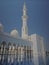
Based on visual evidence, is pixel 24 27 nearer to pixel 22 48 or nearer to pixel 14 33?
pixel 14 33

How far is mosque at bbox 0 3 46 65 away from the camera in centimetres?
213

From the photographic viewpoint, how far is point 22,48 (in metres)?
2.32

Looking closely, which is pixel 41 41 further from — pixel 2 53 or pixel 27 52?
pixel 2 53

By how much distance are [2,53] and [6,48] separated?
0.31 ft

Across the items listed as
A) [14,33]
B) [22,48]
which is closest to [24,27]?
[14,33]

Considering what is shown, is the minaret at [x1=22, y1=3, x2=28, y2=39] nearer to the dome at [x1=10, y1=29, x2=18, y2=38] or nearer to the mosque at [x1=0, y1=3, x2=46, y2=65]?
the mosque at [x1=0, y1=3, x2=46, y2=65]

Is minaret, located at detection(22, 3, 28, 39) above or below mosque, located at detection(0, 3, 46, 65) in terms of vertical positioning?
above

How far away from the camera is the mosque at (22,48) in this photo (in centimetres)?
213

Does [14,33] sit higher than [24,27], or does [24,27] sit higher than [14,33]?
[24,27]

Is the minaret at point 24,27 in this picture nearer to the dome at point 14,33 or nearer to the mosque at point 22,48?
the mosque at point 22,48

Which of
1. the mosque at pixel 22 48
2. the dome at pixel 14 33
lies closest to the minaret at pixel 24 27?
the mosque at pixel 22 48

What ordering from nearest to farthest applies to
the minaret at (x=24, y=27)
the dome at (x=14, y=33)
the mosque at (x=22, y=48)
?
the mosque at (x=22, y=48)
the dome at (x=14, y=33)
the minaret at (x=24, y=27)

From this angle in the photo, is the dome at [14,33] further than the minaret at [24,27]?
No

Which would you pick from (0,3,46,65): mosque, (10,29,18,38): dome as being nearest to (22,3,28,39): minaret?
(0,3,46,65): mosque
